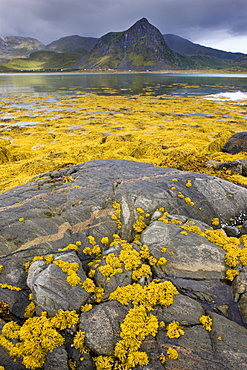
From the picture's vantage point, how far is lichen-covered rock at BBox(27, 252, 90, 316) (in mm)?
8602

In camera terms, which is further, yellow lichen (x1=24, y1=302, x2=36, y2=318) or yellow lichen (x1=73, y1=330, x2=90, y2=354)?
yellow lichen (x1=24, y1=302, x2=36, y2=318)

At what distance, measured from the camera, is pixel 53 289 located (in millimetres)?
8930

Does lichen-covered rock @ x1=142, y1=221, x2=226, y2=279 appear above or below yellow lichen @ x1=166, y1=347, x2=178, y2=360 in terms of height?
above

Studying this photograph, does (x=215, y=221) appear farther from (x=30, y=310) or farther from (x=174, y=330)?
(x=30, y=310)

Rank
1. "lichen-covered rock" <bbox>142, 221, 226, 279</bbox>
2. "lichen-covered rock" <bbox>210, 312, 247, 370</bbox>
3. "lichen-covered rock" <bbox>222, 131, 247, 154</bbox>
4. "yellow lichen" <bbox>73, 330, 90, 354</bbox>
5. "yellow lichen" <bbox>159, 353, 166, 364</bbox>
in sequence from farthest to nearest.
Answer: "lichen-covered rock" <bbox>222, 131, 247, 154</bbox>
"lichen-covered rock" <bbox>142, 221, 226, 279</bbox>
"yellow lichen" <bbox>73, 330, 90, 354</bbox>
"yellow lichen" <bbox>159, 353, 166, 364</bbox>
"lichen-covered rock" <bbox>210, 312, 247, 370</bbox>

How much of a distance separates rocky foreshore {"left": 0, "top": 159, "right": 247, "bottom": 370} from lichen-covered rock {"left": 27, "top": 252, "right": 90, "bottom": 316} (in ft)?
0.14

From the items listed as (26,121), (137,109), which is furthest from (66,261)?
(137,109)

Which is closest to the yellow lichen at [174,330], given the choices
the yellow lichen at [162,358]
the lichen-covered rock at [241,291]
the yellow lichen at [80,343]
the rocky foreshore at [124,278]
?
the rocky foreshore at [124,278]

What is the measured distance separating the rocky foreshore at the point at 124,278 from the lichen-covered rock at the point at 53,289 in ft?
0.14

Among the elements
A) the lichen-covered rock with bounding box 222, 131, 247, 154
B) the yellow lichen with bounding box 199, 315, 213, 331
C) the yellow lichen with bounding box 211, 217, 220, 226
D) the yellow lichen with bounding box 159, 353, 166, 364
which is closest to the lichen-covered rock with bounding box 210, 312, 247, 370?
the yellow lichen with bounding box 199, 315, 213, 331

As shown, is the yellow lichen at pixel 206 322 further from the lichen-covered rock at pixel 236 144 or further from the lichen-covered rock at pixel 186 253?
the lichen-covered rock at pixel 236 144

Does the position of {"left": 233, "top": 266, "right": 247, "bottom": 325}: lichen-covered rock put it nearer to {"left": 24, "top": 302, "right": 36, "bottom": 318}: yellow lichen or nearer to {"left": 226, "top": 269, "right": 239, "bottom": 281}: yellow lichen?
{"left": 226, "top": 269, "right": 239, "bottom": 281}: yellow lichen

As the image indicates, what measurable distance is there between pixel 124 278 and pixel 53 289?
3266mm

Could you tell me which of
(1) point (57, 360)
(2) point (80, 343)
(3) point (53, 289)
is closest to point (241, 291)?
(2) point (80, 343)
